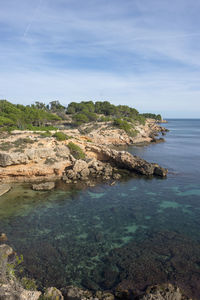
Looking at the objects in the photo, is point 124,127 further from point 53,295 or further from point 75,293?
point 53,295

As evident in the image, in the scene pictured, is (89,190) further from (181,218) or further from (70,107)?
(70,107)

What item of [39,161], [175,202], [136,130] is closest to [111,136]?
[136,130]

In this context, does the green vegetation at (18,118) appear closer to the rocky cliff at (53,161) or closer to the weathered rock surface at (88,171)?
the rocky cliff at (53,161)

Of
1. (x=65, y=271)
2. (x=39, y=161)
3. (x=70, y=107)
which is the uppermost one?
(x=70, y=107)

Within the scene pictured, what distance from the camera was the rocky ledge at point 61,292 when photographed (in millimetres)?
8438

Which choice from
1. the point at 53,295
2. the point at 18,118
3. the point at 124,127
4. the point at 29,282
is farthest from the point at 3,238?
the point at 124,127

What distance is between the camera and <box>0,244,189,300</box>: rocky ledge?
8.44 metres

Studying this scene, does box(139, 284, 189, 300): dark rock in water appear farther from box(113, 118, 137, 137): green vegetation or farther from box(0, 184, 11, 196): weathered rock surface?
box(113, 118, 137, 137): green vegetation

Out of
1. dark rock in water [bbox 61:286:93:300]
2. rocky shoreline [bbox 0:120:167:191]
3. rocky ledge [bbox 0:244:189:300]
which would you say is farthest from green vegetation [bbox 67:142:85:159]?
dark rock in water [bbox 61:286:93:300]

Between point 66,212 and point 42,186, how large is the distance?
7.52m

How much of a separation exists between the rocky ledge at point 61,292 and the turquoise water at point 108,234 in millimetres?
902

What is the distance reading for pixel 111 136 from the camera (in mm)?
65875

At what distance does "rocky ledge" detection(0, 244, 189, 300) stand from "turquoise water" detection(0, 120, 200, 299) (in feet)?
2.96

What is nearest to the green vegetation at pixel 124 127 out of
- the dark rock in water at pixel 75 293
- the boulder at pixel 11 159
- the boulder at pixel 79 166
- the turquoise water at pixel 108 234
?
the boulder at pixel 79 166
